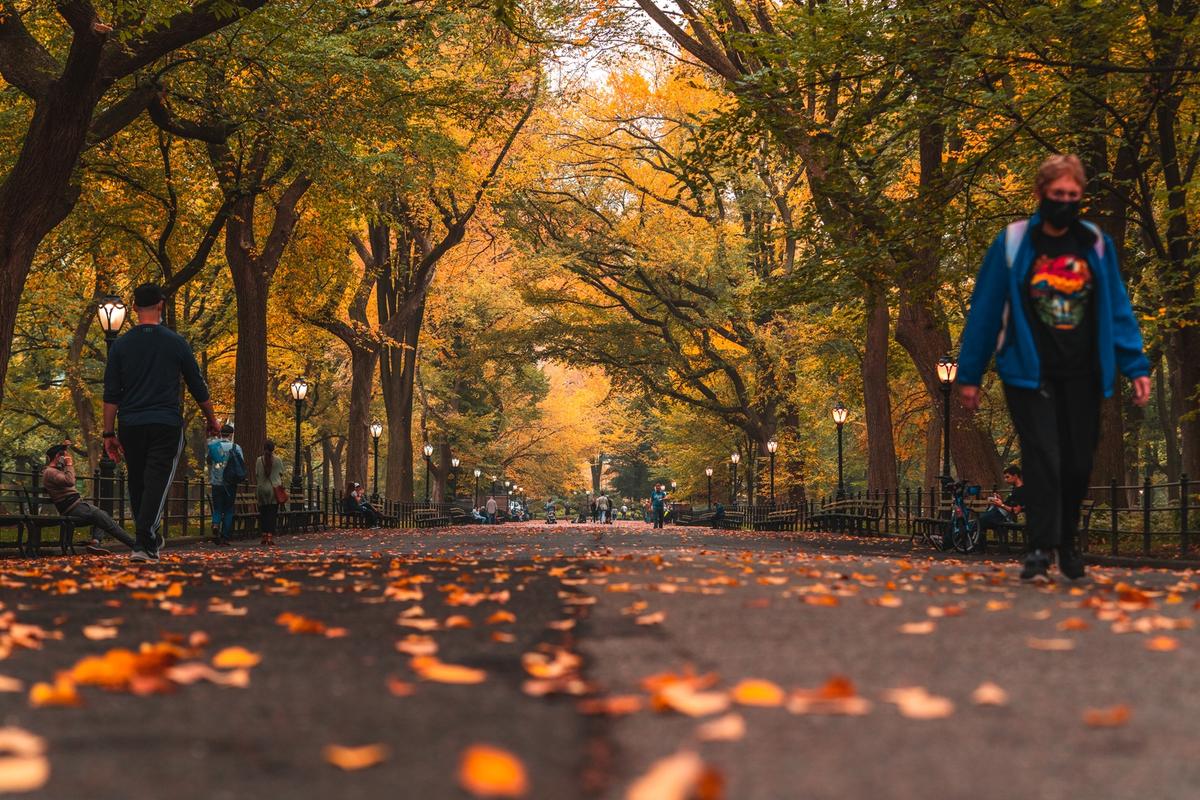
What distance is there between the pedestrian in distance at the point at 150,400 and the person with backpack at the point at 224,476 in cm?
902

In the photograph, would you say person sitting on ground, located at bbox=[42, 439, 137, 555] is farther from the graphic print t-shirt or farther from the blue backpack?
the graphic print t-shirt

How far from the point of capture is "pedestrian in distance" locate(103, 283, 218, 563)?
1091 cm

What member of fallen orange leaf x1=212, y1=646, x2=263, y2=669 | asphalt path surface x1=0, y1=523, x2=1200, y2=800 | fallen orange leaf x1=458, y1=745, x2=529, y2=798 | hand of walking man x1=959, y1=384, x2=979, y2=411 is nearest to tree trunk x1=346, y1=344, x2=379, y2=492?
asphalt path surface x1=0, y1=523, x2=1200, y2=800

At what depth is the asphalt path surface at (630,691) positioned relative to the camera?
299 centimetres

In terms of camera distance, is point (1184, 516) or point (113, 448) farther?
point (1184, 516)

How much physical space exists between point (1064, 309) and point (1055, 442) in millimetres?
753

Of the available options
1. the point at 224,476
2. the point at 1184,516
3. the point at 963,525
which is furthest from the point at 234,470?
the point at 1184,516

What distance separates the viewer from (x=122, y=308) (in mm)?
21500

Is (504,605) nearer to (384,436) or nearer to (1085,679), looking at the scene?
(1085,679)

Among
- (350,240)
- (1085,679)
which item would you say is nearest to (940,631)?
(1085,679)

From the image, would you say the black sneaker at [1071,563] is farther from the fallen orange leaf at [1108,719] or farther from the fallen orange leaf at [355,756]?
the fallen orange leaf at [355,756]

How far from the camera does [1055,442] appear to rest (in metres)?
7.20

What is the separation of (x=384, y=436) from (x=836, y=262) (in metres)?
48.5

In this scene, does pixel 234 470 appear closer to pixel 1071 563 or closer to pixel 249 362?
pixel 249 362
